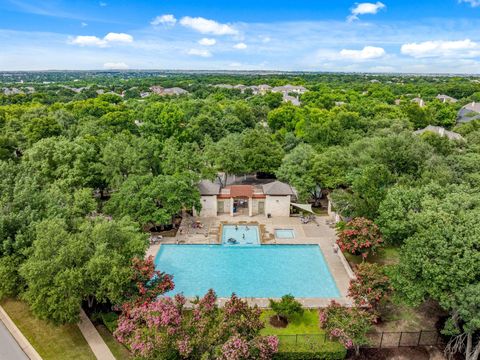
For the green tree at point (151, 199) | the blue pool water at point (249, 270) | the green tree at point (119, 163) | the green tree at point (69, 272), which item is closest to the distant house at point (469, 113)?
the blue pool water at point (249, 270)

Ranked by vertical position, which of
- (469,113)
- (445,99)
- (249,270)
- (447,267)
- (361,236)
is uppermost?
(445,99)

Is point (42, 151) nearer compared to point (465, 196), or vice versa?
point (465, 196)

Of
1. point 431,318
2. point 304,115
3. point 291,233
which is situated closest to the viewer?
point 431,318

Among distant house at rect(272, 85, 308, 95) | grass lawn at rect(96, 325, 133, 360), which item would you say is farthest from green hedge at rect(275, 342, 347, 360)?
distant house at rect(272, 85, 308, 95)

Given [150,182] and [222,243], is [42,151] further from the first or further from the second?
[222,243]

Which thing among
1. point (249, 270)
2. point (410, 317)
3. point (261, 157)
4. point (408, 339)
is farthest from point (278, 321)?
point (261, 157)

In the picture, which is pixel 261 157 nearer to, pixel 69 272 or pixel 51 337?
pixel 69 272

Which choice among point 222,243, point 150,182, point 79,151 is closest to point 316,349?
point 222,243
